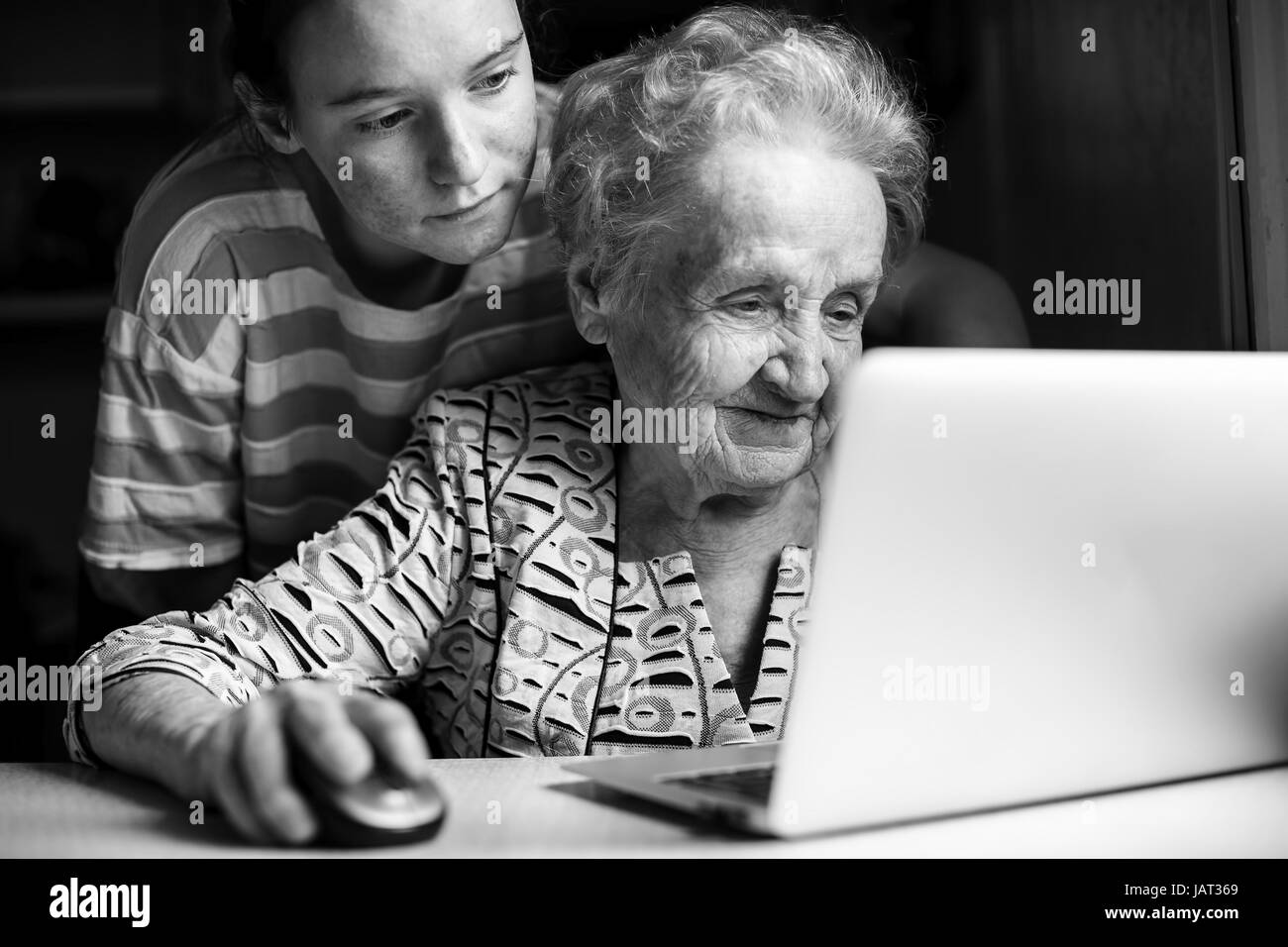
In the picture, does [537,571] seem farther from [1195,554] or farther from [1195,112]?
[1195,112]

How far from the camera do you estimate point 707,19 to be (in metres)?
1.57

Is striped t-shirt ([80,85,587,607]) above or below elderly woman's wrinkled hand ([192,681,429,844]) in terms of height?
above

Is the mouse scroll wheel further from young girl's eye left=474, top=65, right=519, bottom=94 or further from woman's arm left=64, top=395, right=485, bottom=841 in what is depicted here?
young girl's eye left=474, top=65, right=519, bottom=94

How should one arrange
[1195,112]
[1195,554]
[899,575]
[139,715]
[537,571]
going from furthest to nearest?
[1195,112] → [537,571] → [139,715] → [1195,554] → [899,575]

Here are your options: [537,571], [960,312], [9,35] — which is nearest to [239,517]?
[537,571]

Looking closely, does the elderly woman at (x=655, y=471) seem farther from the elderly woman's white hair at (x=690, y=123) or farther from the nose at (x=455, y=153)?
the nose at (x=455, y=153)

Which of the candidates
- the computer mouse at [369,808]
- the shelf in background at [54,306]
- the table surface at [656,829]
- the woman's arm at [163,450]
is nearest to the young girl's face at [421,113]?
the woman's arm at [163,450]

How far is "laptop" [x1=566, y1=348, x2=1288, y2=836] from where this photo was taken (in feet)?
2.30

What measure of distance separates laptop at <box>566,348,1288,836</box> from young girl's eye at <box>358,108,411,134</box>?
1.06 meters

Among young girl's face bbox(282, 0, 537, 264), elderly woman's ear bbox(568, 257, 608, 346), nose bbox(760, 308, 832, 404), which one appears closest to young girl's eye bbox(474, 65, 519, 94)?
young girl's face bbox(282, 0, 537, 264)

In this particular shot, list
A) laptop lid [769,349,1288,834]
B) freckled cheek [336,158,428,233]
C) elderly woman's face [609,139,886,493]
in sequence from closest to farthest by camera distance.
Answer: laptop lid [769,349,1288,834]
elderly woman's face [609,139,886,493]
freckled cheek [336,158,428,233]

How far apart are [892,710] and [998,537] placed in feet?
0.38

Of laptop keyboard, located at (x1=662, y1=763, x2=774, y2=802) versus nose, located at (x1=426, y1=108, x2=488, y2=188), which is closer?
laptop keyboard, located at (x1=662, y1=763, x2=774, y2=802)
